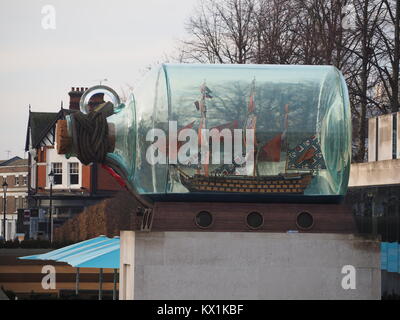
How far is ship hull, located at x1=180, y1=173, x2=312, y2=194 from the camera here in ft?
47.1

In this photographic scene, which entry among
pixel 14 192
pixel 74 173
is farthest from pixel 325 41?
pixel 14 192

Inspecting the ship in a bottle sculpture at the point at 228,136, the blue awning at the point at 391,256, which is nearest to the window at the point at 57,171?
the blue awning at the point at 391,256

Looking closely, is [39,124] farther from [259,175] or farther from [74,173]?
[259,175]

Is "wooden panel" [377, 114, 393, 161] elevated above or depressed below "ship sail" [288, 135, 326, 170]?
above

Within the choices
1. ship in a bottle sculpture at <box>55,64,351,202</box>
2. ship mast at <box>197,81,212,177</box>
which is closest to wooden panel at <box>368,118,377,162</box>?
ship in a bottle sculpture at <box>55,64,351,202</box>

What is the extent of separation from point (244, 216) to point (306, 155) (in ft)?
3.42

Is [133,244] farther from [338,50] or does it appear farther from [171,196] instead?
[338,50]

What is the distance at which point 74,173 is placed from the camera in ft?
301

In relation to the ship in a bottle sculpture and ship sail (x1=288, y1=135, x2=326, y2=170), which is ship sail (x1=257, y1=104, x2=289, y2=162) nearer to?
the ship in a bottle sculpture

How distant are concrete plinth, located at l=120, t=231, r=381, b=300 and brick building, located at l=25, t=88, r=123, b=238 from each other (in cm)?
7430

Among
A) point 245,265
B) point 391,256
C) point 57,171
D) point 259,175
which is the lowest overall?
point 391,256

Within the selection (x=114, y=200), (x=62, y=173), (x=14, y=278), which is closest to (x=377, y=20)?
(x=14, y=278)

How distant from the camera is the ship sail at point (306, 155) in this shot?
1441cm

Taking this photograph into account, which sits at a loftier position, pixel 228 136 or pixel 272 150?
pixel 228 136
